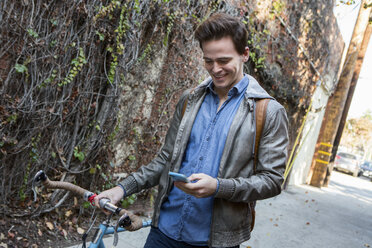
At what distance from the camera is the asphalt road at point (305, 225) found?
5484 mm

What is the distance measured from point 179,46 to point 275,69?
4.22m

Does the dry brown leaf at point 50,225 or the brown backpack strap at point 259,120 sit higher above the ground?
the brown backpack strap at point 259,120

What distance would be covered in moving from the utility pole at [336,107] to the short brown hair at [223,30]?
12166 millimetres

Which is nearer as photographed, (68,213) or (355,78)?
(68,213)

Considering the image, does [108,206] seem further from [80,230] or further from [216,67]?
[80,230]

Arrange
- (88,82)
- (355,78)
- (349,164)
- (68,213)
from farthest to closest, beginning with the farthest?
(349,164) → (355,78) → (68,213) → (88,82)

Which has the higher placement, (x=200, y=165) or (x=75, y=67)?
Answer: (x=75, y=67)

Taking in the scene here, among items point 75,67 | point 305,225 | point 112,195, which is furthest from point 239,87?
point 305,225

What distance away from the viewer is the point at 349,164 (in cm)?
2783

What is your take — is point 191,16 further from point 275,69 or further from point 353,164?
point 353,164

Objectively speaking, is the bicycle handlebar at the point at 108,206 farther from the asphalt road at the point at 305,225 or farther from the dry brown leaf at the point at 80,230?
the dry brown leaf at the point at 80,230

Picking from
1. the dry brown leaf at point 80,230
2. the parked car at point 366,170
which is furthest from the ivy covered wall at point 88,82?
the parked car at point 366,170

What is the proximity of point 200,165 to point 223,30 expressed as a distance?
74cm

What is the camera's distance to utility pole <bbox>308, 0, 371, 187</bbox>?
1244cm
